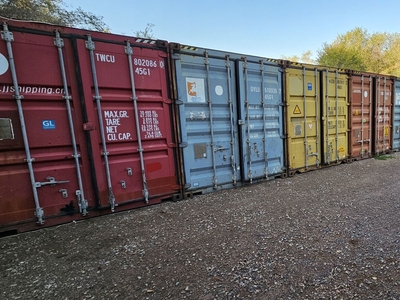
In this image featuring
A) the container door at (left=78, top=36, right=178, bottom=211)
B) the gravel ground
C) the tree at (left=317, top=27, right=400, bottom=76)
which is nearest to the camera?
the gravel ground

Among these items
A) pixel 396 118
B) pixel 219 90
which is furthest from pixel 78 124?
pixel 396 118

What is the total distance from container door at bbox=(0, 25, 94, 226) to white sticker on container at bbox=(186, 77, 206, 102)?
78.1 inches

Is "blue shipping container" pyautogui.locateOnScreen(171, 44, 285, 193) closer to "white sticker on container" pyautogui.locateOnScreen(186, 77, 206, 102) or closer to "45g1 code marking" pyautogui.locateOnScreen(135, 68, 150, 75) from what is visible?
"white sticker on container" pyautogui.locateOnScreen(186, 77, 206, 102)

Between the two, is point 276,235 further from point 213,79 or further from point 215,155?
point 213,79

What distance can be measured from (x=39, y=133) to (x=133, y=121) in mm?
1385

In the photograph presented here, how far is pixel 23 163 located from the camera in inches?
123

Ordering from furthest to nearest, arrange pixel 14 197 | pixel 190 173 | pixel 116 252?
pixel 190 173 < pixel 14 197 < pixel 116 252

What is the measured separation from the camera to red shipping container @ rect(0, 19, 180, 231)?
3.06 meters

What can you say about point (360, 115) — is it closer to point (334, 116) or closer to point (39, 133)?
point (334, 116)

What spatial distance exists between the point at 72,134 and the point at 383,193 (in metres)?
5.61

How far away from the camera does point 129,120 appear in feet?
12.6

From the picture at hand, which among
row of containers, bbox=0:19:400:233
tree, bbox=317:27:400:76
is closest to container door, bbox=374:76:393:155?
row of containers, bbox=0:19:400:233

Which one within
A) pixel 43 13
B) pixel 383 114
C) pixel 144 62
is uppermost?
pixel 43 13

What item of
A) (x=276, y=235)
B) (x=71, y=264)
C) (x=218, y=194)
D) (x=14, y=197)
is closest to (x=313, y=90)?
(x=218, y=194)
